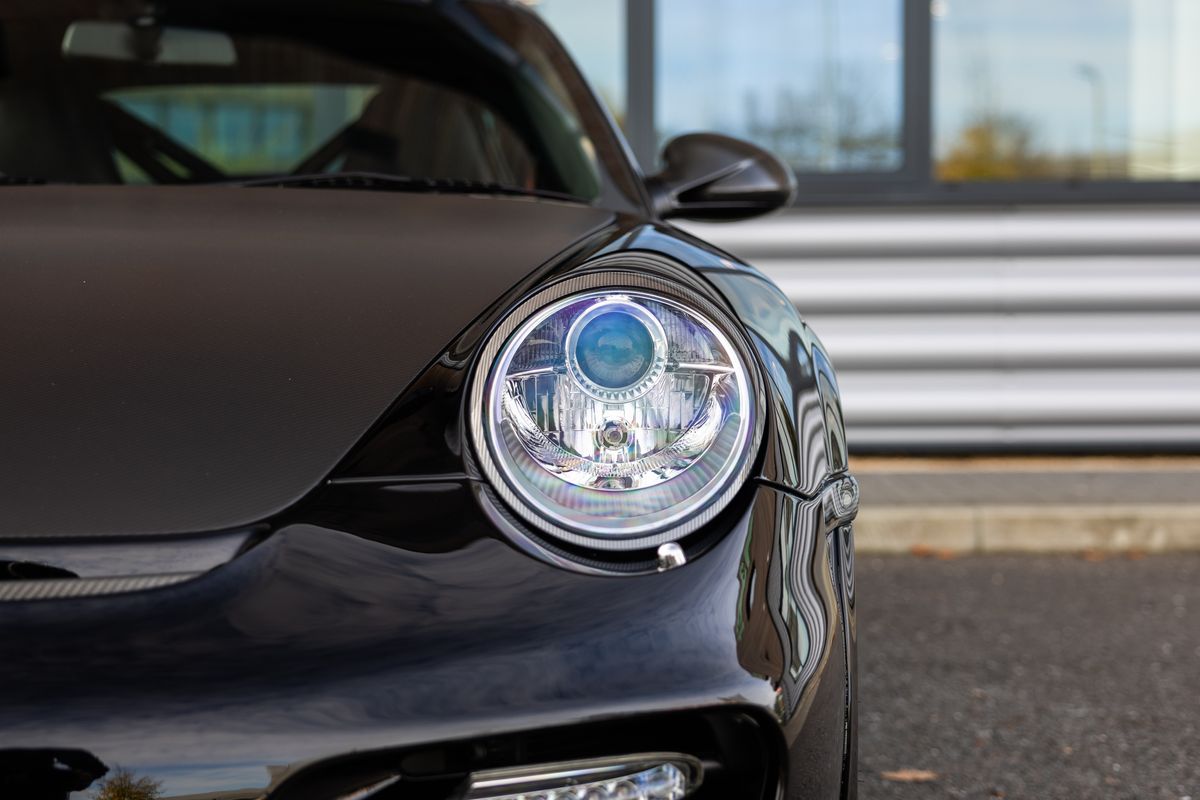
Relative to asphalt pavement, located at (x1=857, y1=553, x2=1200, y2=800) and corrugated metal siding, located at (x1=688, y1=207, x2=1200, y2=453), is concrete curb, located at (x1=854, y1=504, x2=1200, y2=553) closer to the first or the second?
asphalt pavement, located at (x1=857, y1=553, x2=1200, y2=800)

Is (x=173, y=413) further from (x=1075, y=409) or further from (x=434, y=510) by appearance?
(x=1075, y=409)

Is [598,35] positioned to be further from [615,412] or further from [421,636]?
[421,636]

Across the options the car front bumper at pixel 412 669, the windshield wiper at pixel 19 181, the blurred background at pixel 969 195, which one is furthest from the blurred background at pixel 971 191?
the car front bumper at pixel 412 669

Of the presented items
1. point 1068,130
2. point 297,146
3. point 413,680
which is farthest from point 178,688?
point 1068,130

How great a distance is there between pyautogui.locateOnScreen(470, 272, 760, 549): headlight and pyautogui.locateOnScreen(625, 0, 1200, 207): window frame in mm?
4391

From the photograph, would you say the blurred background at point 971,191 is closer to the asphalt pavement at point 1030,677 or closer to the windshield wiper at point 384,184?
the asphalt pavement at point 1030,677

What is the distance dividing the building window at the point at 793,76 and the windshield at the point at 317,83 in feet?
10.6

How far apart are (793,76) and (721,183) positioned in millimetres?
3573

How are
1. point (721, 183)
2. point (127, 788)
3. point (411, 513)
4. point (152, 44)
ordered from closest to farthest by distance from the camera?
point (127, 788) → point (411, 513) → point (721, 183) → point (152, 44)

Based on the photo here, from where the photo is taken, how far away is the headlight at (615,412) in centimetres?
122

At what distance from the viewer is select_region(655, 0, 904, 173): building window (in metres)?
5.59

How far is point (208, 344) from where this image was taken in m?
1.34

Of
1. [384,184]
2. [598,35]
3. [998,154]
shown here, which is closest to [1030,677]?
[384,184]

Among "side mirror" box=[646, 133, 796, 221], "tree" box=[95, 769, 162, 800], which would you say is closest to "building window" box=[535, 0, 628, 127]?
"side mirror" box=[646, 133, 796, 221]
